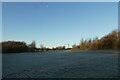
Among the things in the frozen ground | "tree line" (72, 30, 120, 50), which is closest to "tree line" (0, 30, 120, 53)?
"tree line" (72, 30, 120, 50)

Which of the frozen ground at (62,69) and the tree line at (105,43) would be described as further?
the tree line at (105,43)

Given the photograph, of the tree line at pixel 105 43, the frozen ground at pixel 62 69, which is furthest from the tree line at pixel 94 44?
the frozen ground at pixel 62 69

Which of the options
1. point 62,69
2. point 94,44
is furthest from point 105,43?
point 62,69

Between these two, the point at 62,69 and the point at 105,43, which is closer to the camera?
the point at 62,69

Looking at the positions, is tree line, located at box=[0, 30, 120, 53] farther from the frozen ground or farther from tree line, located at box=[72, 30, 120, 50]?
the frozen ground

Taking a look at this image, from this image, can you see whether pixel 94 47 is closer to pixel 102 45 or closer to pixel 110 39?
pixel 102 45

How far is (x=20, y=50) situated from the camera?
3772cm

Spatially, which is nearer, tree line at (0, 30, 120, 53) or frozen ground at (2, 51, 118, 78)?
frozen ground at (2, 51, 118, 78)

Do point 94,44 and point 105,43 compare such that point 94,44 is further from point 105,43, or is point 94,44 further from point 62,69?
point 62,69

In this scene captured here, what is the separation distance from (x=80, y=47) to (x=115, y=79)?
4240cm

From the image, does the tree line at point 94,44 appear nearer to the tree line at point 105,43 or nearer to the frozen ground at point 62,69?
the tree line at point 105,43

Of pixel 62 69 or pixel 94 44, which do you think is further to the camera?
pixel 94 44

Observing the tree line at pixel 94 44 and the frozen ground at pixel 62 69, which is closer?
the frozen ground at pixel 62 69

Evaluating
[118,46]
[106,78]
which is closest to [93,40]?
[118,46]
